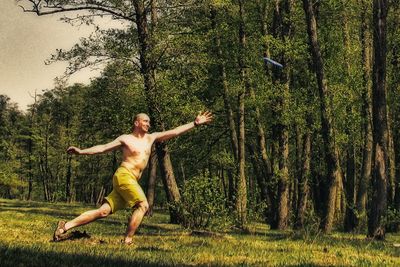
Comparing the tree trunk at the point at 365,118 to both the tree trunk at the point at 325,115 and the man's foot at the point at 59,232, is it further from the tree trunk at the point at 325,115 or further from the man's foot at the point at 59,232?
the man's foot at the point at 59,232

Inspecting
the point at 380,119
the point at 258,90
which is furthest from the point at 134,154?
the point at 258,90

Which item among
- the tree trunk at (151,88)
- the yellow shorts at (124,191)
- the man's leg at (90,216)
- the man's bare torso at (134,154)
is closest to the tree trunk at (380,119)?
the tree trunk at (151,88)

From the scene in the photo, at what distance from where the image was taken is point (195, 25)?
21922 millimetres

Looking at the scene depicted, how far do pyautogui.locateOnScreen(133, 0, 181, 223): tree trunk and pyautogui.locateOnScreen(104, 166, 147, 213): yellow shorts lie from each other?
9.64 m

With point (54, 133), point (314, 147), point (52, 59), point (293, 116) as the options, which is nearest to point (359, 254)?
point (293, 116)

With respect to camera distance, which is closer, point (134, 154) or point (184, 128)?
point (134, 154)

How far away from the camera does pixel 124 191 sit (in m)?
8.28

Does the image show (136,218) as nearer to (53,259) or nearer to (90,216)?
(90,216)

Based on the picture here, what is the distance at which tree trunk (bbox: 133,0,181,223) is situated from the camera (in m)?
18.5

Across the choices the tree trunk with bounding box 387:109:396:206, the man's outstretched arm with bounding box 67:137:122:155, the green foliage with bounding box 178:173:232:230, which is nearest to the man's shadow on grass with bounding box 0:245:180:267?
the man's outstretched arm with bounding box 67:137:122:155

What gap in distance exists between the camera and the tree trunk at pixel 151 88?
60.6ft

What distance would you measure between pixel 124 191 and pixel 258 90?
14.9 meters

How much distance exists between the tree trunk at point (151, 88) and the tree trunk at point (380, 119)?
7.10m

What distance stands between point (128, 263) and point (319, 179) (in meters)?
28.2
